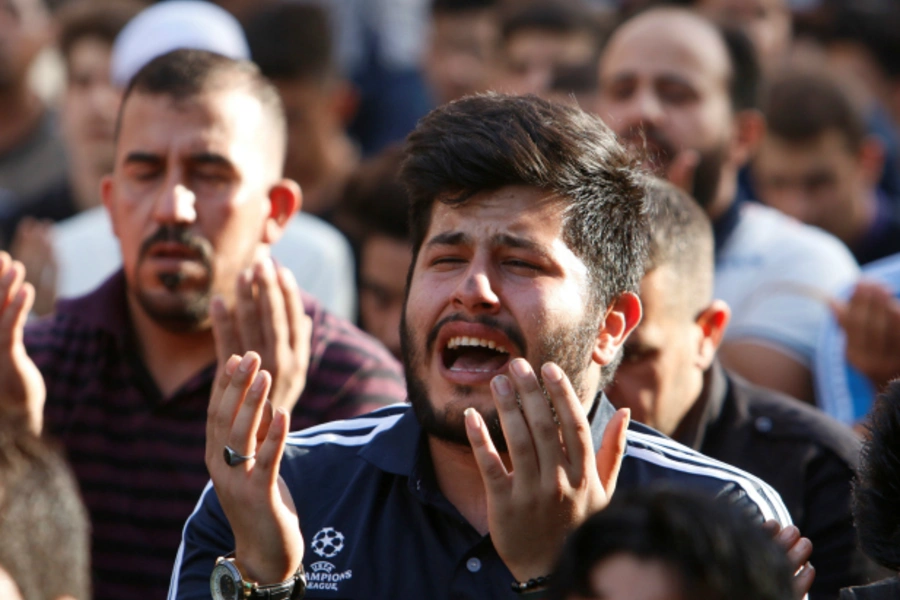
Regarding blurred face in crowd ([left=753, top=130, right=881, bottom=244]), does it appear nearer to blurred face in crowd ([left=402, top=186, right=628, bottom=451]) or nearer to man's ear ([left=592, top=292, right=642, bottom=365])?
man's ear ([left=592, top=292, right=642, bottom=365])

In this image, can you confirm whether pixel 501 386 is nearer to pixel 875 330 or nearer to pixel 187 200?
pixel 187 200

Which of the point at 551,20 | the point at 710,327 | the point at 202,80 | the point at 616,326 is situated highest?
the point at 202,80

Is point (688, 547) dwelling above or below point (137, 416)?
above

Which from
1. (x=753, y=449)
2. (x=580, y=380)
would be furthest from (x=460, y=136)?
(x=753, y=449)

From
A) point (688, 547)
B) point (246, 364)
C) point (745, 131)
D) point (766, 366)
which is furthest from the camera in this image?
point (745, 131)

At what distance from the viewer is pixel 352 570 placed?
2992 millimetres

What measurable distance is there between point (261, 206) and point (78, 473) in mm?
1008

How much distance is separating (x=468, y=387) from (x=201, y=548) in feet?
2.29

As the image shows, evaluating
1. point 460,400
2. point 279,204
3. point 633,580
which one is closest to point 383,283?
point 279,204

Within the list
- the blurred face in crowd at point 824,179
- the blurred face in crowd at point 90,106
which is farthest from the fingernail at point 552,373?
the blurred face in crowd at point 824,179

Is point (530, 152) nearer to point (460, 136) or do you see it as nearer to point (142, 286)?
point (460, 136)

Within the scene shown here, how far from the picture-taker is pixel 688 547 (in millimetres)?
2031

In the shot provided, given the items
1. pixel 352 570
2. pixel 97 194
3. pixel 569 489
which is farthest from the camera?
pixel 97 194

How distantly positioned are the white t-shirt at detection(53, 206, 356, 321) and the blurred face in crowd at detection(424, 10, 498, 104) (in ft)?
7.86
